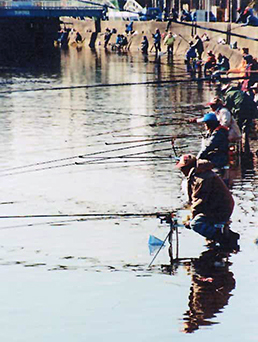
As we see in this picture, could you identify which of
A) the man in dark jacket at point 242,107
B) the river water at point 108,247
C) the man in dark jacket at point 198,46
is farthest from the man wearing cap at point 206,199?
the man in dark jacket at point 198,46

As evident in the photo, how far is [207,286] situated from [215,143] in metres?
4.29

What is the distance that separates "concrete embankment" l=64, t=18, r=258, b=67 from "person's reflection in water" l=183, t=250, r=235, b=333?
62.4ft

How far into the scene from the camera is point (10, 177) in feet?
58.6

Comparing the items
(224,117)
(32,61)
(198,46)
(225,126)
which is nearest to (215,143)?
(225,126)

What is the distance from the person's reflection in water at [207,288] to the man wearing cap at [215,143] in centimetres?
300

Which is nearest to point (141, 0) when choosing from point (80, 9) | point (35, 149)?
point (80, 9)

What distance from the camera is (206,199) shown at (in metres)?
11.5

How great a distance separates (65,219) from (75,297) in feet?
12.4

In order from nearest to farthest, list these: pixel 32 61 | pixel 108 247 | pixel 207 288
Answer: pixel 207 288, pixel 108 247, pixel 32 61

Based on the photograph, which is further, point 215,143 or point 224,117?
point 224,117

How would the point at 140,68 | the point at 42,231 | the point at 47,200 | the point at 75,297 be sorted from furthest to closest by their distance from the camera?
1. the point at 140,68
2. the point at 47,200
3. the point at 42,231
4. the point at 75,297

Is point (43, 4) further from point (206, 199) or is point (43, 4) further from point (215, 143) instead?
point (206, 199)

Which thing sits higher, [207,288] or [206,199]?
[206,199]

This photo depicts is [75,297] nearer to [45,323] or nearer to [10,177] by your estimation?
[45,323]
